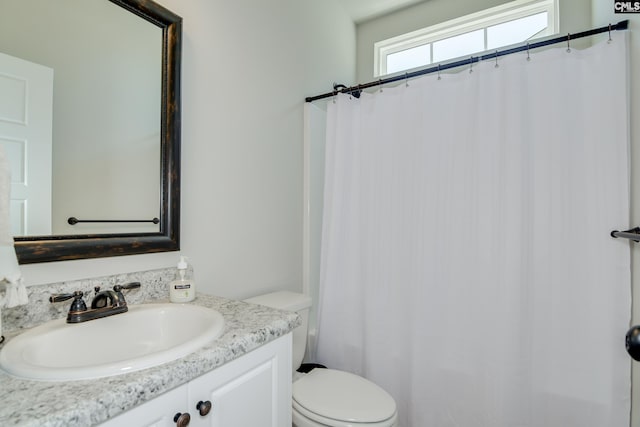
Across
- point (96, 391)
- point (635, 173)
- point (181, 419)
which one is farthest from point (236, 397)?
point (635, 173)

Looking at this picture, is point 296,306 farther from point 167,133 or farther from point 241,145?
point 167,133

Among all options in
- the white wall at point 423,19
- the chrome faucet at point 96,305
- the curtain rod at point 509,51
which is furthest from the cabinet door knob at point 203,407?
the white wall at point 423,19

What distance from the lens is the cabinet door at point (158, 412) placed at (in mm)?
570

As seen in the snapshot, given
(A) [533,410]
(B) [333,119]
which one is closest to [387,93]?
(B) [333,119]

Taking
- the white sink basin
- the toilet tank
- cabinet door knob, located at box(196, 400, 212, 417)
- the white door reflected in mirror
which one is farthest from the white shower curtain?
the white door reflected in mirror

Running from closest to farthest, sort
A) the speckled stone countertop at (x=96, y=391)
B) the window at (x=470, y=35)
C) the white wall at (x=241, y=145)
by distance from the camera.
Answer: the speckled stone countertop at (x=96, y=391) < the white wall at (x=241, y=145) < the window at (x=470, y=35)

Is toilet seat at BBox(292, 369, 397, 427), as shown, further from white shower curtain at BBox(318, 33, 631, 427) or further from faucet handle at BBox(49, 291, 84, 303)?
faucet handle at BBox(49, 291, 84, 303)

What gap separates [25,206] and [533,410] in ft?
6.61

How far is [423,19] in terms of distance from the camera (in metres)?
2.36

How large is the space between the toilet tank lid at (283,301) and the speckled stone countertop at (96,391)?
71 cm

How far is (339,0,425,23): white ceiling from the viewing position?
7.70 ft

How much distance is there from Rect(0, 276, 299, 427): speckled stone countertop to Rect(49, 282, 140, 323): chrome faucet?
4.9 inches

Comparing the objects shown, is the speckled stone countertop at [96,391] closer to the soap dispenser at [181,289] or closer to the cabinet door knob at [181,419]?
the cabinet door knob at [181,419]

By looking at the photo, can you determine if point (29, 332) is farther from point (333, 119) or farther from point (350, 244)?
point (333, 119)
